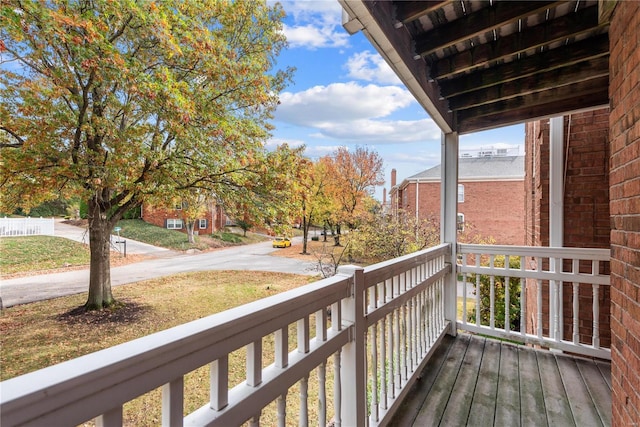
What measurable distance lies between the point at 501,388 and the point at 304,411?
5.82ft

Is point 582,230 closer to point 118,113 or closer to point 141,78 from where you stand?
point 141,78

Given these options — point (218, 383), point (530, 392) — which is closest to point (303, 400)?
point (218, 383)

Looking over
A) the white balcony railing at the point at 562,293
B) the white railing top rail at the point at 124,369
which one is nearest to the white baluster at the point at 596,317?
the white balcony railing at the point at 562,293

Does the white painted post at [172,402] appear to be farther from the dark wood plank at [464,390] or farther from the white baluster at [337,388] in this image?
the dark wood plank at [464,390]

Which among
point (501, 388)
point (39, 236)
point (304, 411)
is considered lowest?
point (501, 388)

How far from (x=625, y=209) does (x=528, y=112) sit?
1.75 meters

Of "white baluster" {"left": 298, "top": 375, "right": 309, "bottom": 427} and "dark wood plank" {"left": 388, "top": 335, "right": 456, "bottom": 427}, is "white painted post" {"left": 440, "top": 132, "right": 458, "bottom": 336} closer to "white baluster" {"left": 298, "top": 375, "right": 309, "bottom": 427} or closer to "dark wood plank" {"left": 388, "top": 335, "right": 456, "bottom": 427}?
"dark wood plank" {"left": 388, "top": 335, "right": 456, "bottom": 427}

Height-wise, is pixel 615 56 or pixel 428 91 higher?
pixel 428 91

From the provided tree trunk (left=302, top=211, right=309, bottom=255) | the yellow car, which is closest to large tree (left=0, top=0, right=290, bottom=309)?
the yellow car

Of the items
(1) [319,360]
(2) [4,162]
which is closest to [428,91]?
(1) [319,360]

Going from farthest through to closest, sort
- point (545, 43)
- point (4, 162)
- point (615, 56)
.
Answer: point (4, 162) → point (545, 43) → point (615, 56)

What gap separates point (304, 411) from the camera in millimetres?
991

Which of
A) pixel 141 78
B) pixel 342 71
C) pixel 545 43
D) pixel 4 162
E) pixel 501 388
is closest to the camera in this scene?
pixel 545 43

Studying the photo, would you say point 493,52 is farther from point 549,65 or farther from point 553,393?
point 553,393
